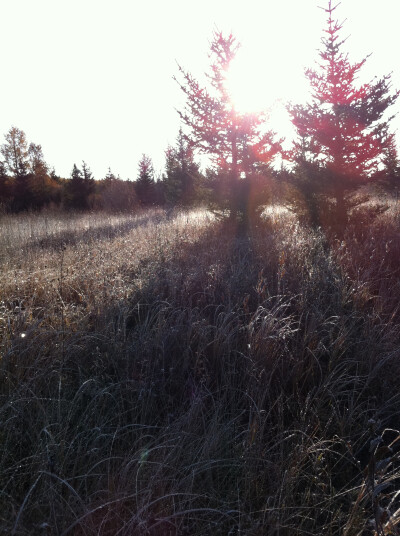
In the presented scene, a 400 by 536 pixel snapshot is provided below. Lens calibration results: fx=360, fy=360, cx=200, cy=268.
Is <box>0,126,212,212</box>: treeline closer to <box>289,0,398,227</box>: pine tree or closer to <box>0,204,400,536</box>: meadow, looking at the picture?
<box>289,0,398,227</box>: pine tree

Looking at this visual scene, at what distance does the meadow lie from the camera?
1.34 metres

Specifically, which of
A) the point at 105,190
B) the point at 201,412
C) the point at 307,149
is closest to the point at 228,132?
the point at 307,149

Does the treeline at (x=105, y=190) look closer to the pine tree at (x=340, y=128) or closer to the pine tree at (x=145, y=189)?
the pine tree at (x=145, y=189)

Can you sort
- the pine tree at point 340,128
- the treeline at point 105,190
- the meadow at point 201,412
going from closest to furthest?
the meadow at point 201,412, the pine tree at point 340,128, the treeline at point 105,190

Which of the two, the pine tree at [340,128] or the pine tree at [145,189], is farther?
the pine tree at [145,189]

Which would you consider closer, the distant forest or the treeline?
the distant forest

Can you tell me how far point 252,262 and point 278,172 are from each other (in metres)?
5.42

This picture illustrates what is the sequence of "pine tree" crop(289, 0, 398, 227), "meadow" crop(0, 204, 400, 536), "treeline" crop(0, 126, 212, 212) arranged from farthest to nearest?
"treeline" crop(0, 126, 212, 212) < "pine tree" crop(289, 0, 398, 227) < "meadow" crop(0, 204, 400, 536)

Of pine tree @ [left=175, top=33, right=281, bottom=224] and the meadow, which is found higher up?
pine tree @ [left=175, top=33, right=281, bottom=224]

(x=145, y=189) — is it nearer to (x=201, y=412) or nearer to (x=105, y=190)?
(x=105, y=190)

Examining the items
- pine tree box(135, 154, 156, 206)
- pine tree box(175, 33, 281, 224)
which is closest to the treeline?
pine tree box(135, 154, 156, 206)

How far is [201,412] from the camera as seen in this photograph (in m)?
1.89

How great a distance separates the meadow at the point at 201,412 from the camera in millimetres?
1338

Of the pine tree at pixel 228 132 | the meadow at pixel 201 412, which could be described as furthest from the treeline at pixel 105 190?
the meadow at pixel 201 412
